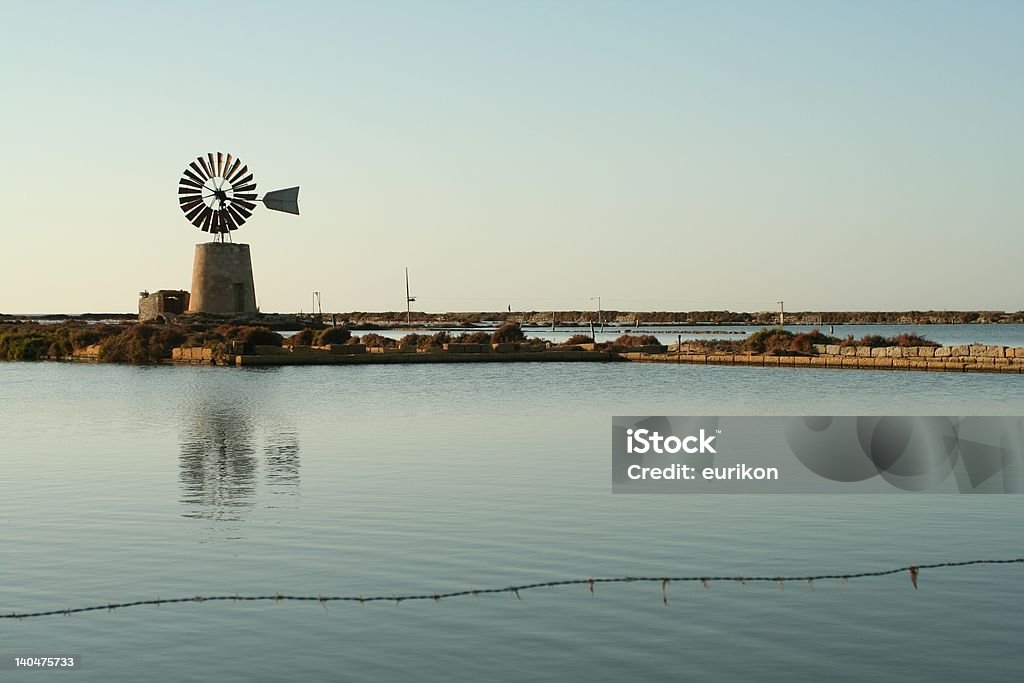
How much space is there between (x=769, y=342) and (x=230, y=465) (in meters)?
35.9

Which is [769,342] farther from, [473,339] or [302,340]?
[302,340]

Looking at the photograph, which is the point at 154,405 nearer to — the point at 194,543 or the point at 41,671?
the point at 194,543

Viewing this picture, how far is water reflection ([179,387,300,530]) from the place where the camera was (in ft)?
36.4

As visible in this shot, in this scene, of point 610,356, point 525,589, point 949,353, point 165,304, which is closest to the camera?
point 525,589

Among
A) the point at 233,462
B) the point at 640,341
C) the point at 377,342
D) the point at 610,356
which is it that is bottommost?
the point at 233,462

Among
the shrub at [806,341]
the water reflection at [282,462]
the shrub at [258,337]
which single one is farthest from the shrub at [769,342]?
the water reflection at [282,462]

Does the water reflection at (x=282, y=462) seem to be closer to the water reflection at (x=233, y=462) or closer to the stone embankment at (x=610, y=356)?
the water reflection at (x=233, y=462)

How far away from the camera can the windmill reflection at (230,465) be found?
36.5 ft

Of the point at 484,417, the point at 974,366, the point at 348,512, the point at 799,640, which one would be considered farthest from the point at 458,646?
the point at 974,366

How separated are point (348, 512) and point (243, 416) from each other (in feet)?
39.1

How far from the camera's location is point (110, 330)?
185 ft

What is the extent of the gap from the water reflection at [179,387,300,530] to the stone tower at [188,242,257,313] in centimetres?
3785

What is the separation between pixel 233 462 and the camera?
14.6 metres

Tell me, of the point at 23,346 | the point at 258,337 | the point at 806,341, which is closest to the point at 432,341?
the point at 258,337
